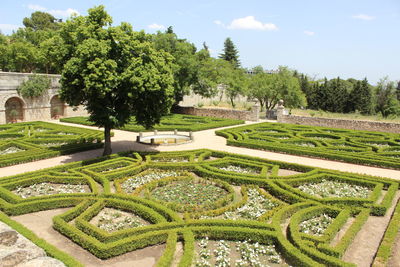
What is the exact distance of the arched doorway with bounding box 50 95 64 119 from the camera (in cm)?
3297

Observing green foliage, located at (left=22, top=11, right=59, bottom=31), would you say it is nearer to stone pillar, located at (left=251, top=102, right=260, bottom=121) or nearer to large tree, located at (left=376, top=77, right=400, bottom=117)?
stone pillar, located at (left=251, top=102, right=260, bottom=121)

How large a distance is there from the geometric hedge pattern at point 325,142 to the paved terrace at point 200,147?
366 mm

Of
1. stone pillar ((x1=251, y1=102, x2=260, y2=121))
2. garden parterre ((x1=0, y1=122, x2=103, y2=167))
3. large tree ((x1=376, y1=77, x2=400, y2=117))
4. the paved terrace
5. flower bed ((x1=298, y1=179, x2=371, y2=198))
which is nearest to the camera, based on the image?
flower bed ((x1=298, y1=179, x2=371, y2=198))

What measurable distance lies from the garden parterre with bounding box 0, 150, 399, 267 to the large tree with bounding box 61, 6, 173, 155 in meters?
2.55

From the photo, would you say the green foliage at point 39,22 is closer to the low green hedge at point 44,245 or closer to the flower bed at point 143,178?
the flower bed at point 143,178

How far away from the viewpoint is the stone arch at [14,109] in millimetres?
29422

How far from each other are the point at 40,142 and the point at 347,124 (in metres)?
24.4

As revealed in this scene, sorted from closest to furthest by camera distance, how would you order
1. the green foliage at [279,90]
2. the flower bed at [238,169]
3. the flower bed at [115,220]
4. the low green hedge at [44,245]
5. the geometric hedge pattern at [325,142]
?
the low green hedge at [44,245]
the flower bed at [115,220]
the flower bed at [238,169]
the geometric hedge pattern at [325,142]
the green foliage at [279,90]

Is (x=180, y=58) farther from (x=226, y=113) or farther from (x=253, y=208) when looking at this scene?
(x=253, y=208)

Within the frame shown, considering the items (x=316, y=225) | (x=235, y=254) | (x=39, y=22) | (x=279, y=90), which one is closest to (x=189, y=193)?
(x=235, y=254)

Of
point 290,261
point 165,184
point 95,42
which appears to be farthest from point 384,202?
point 95,42

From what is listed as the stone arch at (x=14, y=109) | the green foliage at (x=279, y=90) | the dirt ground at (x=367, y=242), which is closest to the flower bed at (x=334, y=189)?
the dirt ground at (x=367, y=242)

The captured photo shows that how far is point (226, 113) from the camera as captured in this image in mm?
33875

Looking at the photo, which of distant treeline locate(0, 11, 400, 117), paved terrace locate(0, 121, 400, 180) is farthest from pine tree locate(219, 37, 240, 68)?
paved terrace locate(0, 121, 400, 180)
